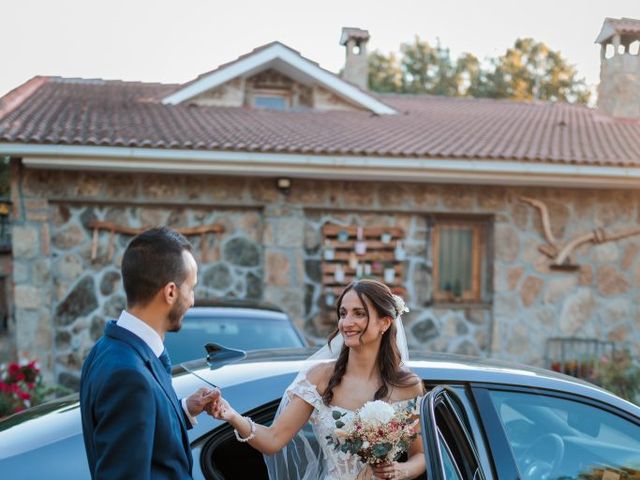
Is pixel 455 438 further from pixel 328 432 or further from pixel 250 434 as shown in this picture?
pixel 250 434

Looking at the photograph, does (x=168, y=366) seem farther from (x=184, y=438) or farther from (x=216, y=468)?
(x=216, y=468)

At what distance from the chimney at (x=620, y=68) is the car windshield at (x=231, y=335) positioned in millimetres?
8933

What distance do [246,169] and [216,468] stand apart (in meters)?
6.91

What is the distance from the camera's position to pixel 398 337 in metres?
3.32

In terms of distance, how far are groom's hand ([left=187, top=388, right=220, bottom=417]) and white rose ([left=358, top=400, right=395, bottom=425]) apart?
1.76ft

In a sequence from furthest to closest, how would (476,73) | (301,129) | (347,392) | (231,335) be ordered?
(476,73) < (301,129) < (231,335) < (347,392)

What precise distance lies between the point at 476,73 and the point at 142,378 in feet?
128

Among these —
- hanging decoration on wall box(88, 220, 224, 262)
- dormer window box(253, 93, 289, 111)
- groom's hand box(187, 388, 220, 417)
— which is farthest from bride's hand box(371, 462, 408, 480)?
dormer window box(253, 93, 289, 111)

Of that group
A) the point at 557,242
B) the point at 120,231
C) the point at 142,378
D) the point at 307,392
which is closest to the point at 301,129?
the point at 120,231

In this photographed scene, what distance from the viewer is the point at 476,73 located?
129 ft

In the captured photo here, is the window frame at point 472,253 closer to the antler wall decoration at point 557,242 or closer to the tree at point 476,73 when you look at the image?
the antler wall decoration at point 557,242

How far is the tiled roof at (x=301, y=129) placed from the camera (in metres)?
9.45

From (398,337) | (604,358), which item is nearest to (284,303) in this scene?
(604,358)

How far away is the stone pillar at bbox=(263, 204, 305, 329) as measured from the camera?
9.98 metres
